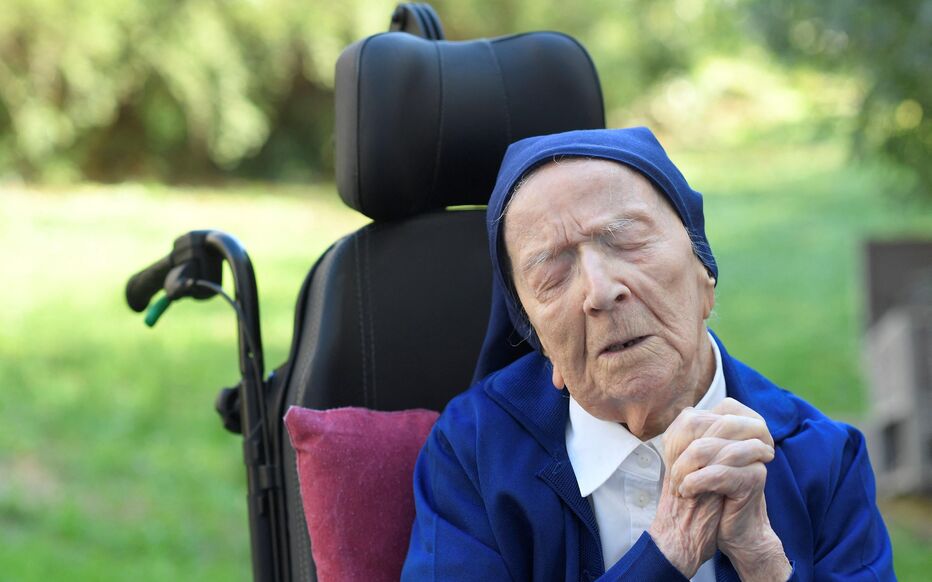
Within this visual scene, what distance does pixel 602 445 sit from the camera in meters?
1.92

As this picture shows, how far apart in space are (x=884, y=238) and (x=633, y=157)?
550 cm

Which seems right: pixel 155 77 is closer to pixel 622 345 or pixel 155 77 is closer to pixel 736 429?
pixel 622 345

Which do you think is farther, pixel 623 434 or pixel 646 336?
pixel 623 434

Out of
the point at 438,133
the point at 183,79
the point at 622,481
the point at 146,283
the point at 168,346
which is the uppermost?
the point at 438,133

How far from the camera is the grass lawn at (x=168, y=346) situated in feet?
16.6

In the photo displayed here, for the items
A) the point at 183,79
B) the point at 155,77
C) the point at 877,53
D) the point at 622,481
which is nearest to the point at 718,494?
the point at 622,481

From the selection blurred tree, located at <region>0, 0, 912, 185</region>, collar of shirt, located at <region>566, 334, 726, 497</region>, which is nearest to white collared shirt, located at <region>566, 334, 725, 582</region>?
collar of shirt, located at <region>566, 334, 726, 497</region>

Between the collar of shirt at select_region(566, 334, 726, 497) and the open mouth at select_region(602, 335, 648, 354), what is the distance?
0.18 meters

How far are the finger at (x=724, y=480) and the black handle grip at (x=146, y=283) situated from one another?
1.29m

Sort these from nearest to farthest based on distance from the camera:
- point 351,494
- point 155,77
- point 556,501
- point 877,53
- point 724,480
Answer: point 724,480, point 556,501, point 351,494, point 877,53, point 155,77

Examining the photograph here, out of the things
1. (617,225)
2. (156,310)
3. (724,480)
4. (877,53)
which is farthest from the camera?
(877,53)

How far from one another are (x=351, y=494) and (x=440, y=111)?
0.76m

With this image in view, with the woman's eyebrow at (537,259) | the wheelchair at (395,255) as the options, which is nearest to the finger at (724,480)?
the woman's eyebrow at (537,259)

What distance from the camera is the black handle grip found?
8.46 feet
